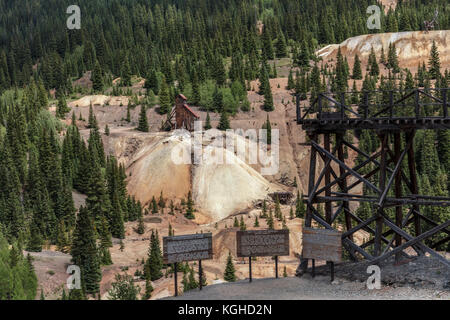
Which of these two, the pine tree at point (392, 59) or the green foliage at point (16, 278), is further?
the pine tree at point (392, 59)

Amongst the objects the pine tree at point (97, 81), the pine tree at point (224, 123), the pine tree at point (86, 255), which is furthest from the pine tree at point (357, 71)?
the pine tree at point (86, 255)

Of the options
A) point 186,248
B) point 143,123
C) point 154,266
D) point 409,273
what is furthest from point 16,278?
point 143,123

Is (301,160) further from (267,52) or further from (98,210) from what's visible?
(267,52)

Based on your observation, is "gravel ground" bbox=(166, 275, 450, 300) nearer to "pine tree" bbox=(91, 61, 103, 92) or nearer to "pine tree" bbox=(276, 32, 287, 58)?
"pine tree" bbox=(91, 61, 103, 92)

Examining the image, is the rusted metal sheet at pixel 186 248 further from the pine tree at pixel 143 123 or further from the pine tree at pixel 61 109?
the pine tree at pixel 61 109

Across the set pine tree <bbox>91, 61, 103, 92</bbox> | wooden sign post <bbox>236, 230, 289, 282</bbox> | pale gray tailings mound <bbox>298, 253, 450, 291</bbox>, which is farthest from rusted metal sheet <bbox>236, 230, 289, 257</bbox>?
pine tree <bbox>91, 61, 103, 92</bbox>

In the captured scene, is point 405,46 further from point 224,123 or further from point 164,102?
point 164,102
